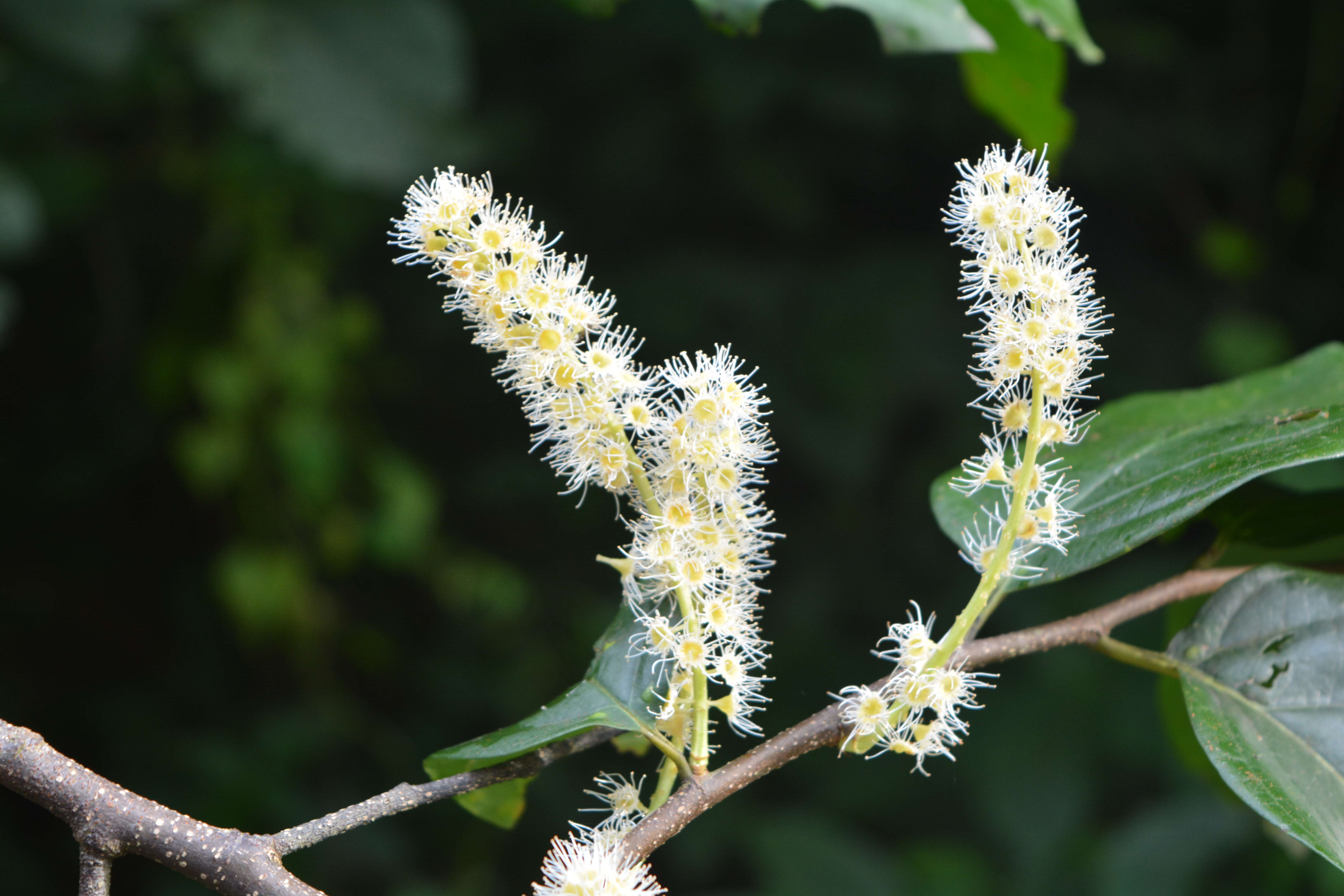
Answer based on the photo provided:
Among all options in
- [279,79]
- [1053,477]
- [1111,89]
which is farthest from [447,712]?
[1111,89]

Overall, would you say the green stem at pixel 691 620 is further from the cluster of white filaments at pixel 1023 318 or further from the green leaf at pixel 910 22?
the green leaf at pixel 910 22

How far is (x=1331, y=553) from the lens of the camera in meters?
0.78

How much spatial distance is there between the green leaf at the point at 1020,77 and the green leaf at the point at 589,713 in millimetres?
541

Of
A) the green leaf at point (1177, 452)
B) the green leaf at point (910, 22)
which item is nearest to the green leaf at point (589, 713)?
the green leaf at point (1177, 452)

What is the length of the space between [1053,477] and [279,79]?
1.51 m

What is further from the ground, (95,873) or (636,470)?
(636,470)

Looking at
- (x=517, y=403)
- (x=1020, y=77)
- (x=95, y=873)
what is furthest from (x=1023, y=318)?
(x=517, y=403)

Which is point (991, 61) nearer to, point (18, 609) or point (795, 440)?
point (795, 440)

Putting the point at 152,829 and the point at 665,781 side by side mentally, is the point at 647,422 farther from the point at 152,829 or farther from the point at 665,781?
the point at 152,829

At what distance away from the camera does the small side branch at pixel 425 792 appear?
488mm

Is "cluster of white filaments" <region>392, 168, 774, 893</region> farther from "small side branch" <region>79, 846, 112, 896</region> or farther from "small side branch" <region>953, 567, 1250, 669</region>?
"small side branch" <region>79, 846, 112, 896</region>

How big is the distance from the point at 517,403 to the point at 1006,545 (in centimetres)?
206

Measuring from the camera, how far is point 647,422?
0.54 m

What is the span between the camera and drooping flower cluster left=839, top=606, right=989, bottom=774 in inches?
20.1
